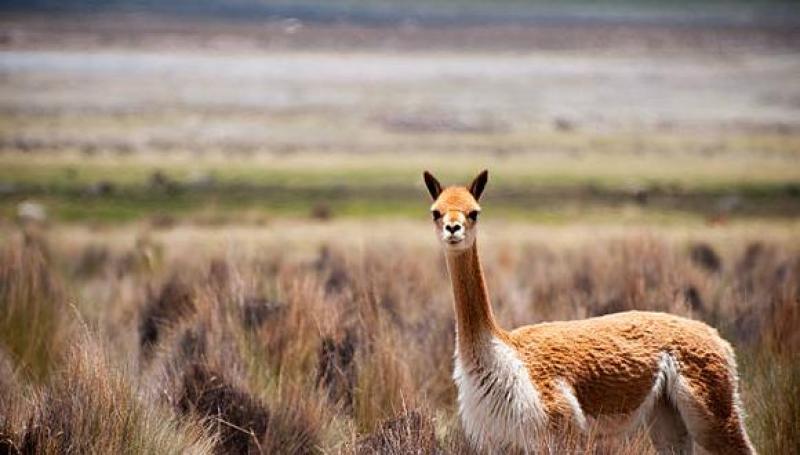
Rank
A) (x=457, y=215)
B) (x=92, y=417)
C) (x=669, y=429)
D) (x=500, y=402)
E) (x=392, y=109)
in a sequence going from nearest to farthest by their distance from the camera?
(x=457, y=215) < (x=500, y=402) < (x=92, y=417) < (x=669, y=429) < (x=392, y=109)

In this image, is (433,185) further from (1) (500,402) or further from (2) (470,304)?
(1) (500,402)

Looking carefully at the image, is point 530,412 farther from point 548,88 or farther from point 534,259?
point 548,88

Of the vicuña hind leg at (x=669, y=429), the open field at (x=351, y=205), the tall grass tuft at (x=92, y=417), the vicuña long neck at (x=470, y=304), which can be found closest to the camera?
the vicuña long neck at (x=470, y=304)

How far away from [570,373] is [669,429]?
2.15 feet

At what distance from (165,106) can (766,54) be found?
98.2 ft

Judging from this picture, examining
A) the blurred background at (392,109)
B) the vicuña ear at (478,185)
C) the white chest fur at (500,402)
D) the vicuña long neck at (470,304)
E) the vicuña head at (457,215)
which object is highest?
the vicuña ear at (478,185)

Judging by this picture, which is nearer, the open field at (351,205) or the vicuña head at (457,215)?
the vicuña head at (457,215)

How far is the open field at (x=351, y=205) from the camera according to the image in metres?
7.42

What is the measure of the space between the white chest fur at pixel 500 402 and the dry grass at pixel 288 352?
19 cm

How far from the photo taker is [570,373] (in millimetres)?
6043

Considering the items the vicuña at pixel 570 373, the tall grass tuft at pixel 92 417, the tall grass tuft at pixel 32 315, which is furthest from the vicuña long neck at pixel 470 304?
the tall grass tuft at pixel 32 315

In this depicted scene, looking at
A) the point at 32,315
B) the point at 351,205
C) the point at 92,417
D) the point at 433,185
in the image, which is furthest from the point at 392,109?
the point at 92,417

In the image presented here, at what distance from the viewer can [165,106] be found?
2805 inches

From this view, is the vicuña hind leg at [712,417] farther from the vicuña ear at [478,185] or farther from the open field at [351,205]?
the vicuña ear at [478,185]
